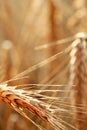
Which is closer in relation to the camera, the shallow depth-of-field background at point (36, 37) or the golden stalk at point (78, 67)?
the golden stalk at point (78, 67)

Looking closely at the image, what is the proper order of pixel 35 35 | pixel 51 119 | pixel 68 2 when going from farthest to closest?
pixel 68 2
pixel 35 35
pixel 51 119

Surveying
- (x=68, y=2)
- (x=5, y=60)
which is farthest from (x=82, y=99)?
(x=68, y=2)

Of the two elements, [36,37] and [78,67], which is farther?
[36,37]

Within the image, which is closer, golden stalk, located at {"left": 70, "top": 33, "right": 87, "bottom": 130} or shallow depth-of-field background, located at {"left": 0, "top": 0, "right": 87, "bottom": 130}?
golden stalk, located at {"left": 70, "top": 33, "right": 87, "bottom": 130}

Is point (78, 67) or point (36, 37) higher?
point (36, 37)

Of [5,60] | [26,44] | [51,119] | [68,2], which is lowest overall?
[51,119]

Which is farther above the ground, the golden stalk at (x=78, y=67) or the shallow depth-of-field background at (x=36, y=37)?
the shallow depth-of-field background at (x=36, y=37)

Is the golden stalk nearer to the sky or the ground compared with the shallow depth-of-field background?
nearer to the ground

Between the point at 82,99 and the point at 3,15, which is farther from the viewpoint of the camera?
the point at 3,15

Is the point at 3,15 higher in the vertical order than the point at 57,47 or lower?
higher

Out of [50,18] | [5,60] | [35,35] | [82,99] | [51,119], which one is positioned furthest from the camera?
[35,35]

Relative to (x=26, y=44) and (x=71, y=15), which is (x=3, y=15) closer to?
(x=26, y=44)
